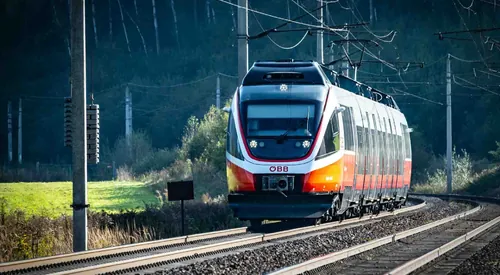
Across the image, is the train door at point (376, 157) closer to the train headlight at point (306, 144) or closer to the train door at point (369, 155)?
the train door at point (369, 155)

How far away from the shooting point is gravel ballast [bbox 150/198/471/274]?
615 inches

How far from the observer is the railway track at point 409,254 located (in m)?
15.5

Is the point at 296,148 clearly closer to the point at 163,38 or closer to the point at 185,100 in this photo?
the point at 185,100

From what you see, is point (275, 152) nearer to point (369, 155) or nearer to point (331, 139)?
point (331, 139)

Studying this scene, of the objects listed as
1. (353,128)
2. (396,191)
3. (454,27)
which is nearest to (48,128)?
(454,27)

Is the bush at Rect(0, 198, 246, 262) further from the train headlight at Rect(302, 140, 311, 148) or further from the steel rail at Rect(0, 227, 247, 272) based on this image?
the train headlight at Rect(302, 140, 311, 148)

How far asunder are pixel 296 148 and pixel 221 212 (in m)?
7.69

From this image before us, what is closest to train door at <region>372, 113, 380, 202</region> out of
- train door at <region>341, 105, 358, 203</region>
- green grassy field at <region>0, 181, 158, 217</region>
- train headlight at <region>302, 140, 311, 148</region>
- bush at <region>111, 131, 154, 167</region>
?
train door at <region>341, 105, 358, 203</region>

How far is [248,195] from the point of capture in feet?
76.1

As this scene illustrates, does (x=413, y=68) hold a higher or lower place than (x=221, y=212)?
higher

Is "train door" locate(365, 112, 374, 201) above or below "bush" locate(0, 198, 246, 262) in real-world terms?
above

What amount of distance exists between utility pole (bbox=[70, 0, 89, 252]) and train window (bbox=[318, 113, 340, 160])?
6114 mm

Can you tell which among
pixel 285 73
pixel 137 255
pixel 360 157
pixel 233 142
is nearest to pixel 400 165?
pixel 360 157

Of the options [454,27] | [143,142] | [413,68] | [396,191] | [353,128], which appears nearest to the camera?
[353,128]
